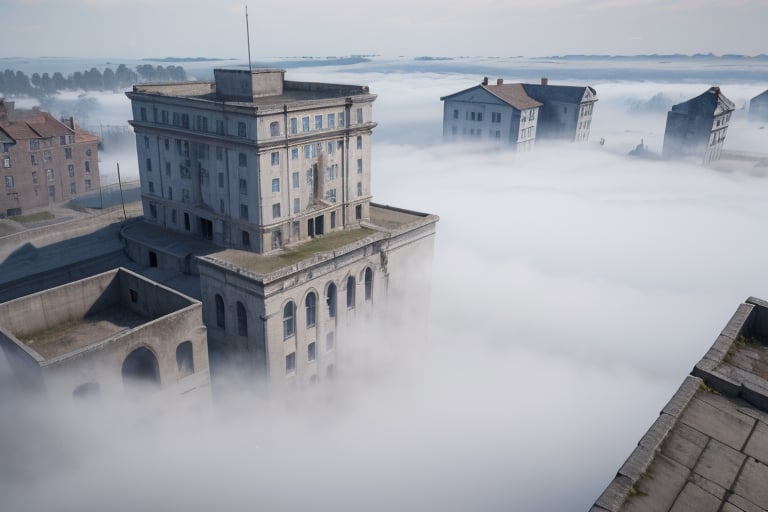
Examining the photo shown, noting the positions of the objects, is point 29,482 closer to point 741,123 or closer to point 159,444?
point 159,444

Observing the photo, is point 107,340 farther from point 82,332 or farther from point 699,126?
point 699,126

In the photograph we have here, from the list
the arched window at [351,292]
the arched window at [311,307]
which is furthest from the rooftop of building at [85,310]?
the arched window at [351,292]

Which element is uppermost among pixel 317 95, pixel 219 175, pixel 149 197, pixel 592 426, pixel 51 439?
pixel 317 95

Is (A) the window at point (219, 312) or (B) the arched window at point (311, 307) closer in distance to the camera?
(A) the window at point (219, 312)

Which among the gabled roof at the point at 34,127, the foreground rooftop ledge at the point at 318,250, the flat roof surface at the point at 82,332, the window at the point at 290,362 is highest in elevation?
the gabled roof at the point at 34,127

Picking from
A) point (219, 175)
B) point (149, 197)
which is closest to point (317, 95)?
point (219, 175)

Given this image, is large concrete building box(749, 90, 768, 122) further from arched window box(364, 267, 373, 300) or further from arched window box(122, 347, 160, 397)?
arched window box(122, 347, 160, 397)

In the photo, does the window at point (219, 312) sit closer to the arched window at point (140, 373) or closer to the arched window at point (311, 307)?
the arched window at point (311, 307)
